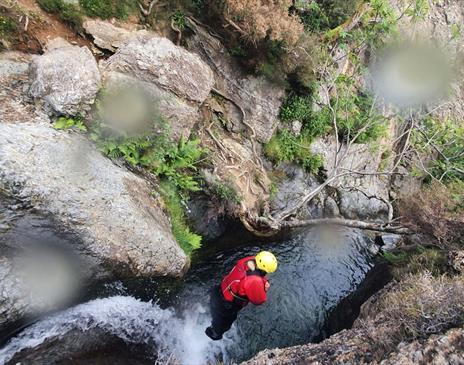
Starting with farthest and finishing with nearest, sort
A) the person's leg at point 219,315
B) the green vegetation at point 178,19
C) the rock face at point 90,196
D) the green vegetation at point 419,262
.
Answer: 1. the green vegetation at point 178,19
2. the green vegetation at point 419,262
3. the person's leg at point 219,315
4. the rock face at point 90,196

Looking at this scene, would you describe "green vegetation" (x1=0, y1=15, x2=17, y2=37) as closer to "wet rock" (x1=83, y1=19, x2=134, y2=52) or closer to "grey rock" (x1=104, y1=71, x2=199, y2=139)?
"wet rock" (x1=83, y1=19, x2=134, y2=52)

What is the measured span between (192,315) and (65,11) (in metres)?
7.37

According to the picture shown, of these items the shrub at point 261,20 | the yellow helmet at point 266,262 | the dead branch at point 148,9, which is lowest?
the yellow helmet at point 266,262

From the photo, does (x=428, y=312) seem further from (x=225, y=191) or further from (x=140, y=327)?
(x=140, y=327)

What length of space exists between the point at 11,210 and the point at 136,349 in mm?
3240

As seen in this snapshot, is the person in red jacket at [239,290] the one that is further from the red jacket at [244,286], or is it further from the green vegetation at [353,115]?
the green vegetation at [353,115]

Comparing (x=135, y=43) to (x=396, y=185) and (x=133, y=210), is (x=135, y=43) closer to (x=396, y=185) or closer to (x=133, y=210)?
(x=133, y=210)

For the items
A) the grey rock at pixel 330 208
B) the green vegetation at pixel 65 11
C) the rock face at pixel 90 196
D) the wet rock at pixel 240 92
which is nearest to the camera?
the rock face at pixel 90 196

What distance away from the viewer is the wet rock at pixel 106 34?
299 inches

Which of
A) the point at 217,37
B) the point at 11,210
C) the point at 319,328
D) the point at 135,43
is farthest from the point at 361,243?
the point at 11,210

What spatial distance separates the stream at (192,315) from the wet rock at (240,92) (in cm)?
366

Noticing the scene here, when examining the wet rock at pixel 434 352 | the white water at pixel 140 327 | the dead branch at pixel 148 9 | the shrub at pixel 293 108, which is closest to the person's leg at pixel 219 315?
the white water at pixel 140 327

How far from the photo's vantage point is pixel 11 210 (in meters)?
4.70

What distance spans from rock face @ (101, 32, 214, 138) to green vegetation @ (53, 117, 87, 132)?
965mm
